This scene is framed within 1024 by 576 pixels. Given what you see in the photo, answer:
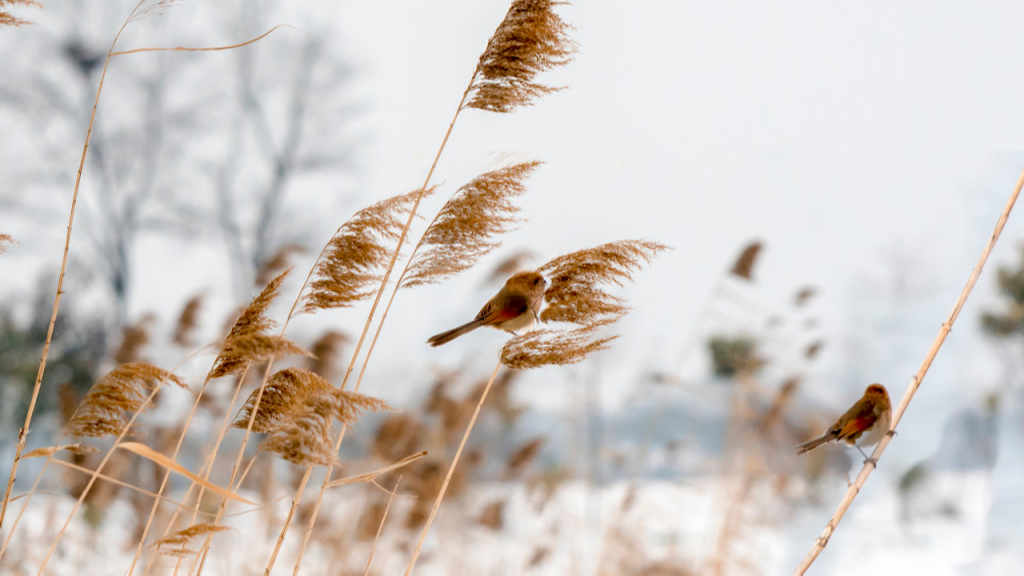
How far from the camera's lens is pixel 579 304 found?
1204 mm

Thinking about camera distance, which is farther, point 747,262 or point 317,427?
point 747,262

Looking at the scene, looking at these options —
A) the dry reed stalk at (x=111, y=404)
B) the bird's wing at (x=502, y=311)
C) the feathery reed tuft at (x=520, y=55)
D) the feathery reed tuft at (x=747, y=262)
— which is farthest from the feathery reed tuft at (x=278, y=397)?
the feathery reed tuft at (x=747, y=262)

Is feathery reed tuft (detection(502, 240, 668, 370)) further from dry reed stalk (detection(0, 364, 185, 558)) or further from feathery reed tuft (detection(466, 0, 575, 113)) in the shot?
dry reed stalk (detection(0, 364, 185, 558))

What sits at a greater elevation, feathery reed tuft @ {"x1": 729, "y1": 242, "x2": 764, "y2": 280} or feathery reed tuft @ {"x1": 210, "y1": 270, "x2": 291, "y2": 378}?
feathery reed tuft @ {"x1": 210, "y1": 270, "x2": 291, "y2": 378}

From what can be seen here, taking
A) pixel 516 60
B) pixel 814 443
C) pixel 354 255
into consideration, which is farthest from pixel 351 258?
pixel 814 443

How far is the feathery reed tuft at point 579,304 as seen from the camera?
1152 millimetres

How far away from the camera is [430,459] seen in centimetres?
309

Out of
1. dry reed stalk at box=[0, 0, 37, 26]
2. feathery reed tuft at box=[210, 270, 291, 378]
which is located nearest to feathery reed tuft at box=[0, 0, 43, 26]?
dry reed stalk at box=[0, 0, 37, 26]

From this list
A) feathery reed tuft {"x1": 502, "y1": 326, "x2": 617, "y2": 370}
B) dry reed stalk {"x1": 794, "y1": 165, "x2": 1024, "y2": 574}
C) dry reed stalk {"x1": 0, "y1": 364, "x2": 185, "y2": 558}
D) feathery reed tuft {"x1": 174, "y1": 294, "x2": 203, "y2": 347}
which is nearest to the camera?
dry reed stalk {"x1": 794, "y1": 165, "x2": 1024, "y2": 574}

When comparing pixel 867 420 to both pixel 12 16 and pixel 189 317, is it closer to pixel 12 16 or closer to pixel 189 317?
pixel 12 16

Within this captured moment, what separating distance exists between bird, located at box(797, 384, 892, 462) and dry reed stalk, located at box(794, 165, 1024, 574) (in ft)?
0.04

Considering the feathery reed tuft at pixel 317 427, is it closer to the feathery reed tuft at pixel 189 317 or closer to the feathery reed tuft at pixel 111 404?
the feathery reed tuft at pixel 111 404

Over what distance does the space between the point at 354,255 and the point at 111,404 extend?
438 mm

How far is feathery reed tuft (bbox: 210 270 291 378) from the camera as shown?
121cm
